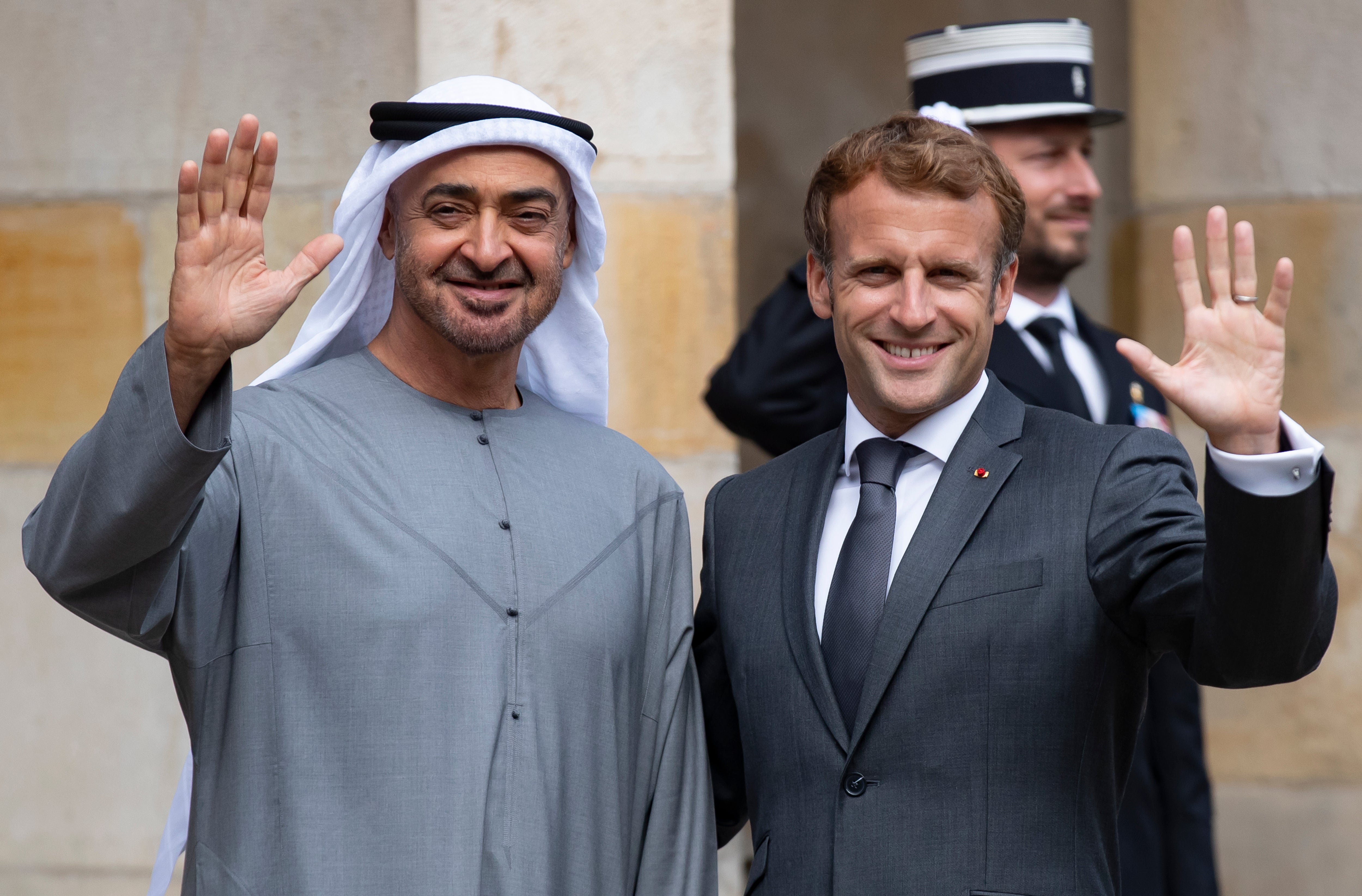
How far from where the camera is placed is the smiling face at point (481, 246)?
2621 mm

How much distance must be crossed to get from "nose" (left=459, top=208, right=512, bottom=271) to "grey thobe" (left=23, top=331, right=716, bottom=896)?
0.27 metres

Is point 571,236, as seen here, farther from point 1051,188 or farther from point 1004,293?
point 1051,188

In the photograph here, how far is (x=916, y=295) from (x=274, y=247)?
2.78 metres

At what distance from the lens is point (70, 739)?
472 centimetres

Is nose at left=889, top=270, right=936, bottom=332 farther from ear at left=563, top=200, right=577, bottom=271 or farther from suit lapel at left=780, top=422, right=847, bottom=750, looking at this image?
ear at left=563, top=200, right=577, bottom=271

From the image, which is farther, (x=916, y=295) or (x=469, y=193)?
(x=469, y=193)

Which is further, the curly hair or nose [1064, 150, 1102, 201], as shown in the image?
nose [1064, 150, 1102, 201]

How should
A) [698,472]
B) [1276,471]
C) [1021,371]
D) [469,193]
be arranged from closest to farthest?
[1276,471]
[469,193]
[1021,371]
[698,472]

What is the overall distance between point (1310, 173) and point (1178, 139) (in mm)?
436

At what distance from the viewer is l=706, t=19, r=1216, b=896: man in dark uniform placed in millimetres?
3635

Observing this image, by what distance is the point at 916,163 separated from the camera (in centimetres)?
247

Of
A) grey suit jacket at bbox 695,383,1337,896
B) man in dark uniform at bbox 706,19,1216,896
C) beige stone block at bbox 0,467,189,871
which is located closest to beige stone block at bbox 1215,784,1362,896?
man in dark uniform at bbox 706,19,1216,896

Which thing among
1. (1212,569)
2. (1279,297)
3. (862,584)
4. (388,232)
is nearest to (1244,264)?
(1279,297)

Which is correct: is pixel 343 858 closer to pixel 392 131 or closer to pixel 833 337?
pixel 392 131
